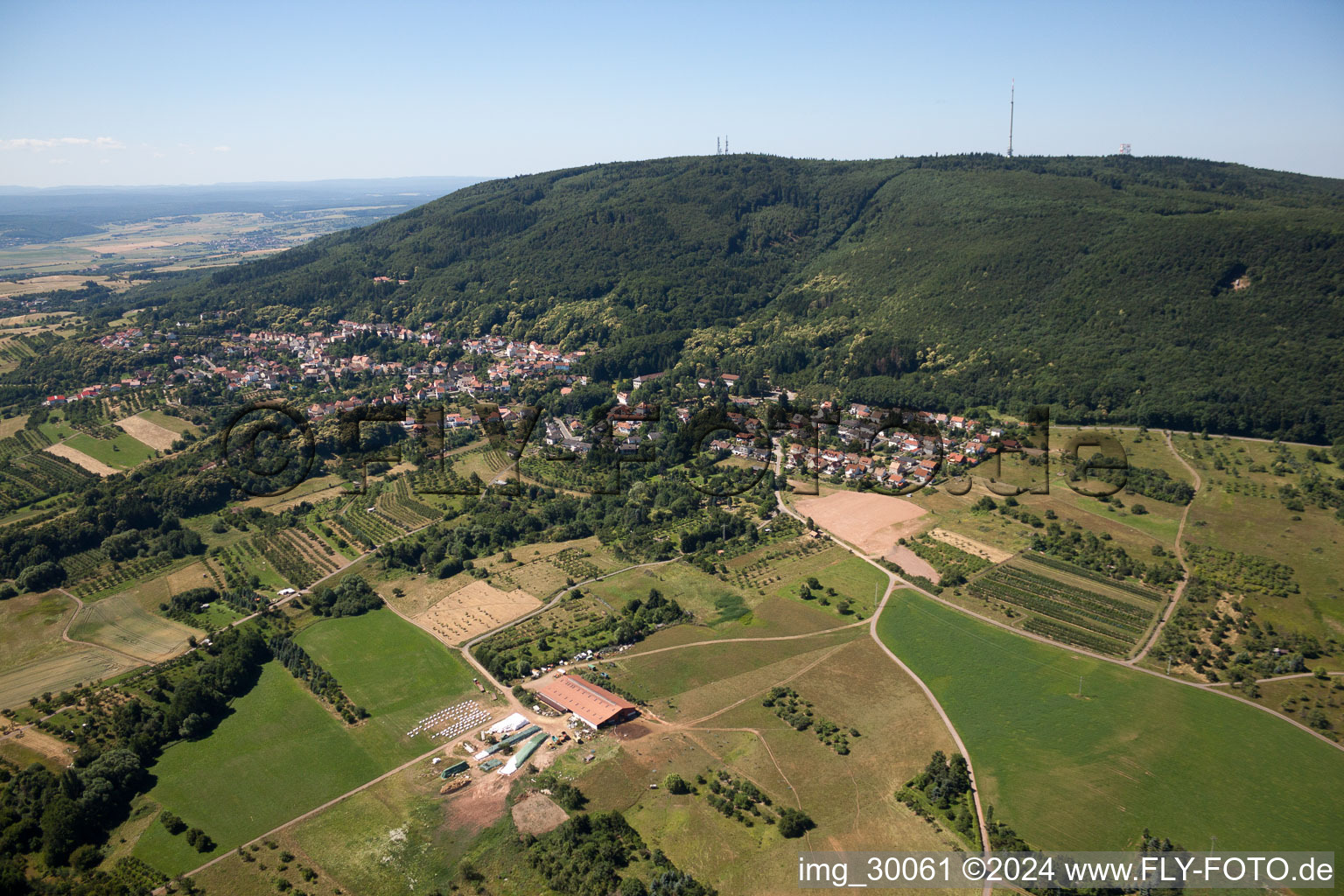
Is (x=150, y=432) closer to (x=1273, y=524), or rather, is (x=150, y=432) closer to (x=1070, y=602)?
(x=1070, y=602)

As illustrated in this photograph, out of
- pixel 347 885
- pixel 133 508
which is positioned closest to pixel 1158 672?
pixel 347 885

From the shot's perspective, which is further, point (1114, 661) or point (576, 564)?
point (576, 564)

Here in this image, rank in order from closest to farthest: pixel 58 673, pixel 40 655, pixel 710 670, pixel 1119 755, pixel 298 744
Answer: pixel 1119 755, pixel 298 744, pixel 710 670, pixel 58 673, pixel 40 655

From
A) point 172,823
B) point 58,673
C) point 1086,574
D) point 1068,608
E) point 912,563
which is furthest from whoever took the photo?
point 912,563

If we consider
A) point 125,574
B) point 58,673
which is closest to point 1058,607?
point 58,673

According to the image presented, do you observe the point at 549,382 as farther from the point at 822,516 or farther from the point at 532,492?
the point at 822,516

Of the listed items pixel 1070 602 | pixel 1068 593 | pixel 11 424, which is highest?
pixel 11 424

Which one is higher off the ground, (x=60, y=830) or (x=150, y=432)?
(x=150, y=432)
